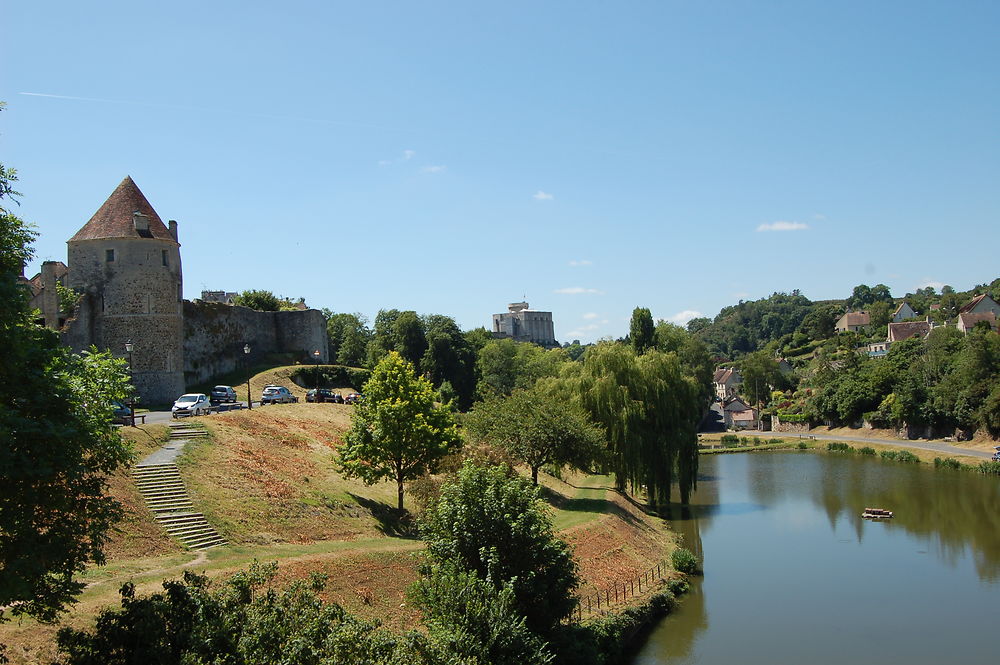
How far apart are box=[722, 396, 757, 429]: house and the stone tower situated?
241ft

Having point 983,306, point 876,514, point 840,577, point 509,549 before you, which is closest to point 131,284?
point 509,549

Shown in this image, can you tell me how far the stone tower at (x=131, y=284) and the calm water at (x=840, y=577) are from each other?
2641cm

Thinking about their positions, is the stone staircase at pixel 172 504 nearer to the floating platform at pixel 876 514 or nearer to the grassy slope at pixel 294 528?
the grassy slope at pixel 294 528

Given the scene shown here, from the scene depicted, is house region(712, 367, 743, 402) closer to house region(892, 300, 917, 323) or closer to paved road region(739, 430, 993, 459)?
house region(892, 300, 917, 323)

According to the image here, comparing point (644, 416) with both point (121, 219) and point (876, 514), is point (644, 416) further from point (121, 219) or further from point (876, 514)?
point (121, 219)

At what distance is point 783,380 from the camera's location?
101 meters

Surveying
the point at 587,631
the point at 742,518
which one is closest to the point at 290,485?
the point at 587,631

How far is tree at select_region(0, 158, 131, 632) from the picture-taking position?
1034 cm

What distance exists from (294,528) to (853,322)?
134 m

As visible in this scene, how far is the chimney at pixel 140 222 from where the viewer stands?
35.5 metres

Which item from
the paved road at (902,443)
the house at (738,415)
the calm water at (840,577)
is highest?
the house at (738,415)

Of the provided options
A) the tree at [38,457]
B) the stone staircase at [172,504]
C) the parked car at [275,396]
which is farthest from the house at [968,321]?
the tree at [38,457]

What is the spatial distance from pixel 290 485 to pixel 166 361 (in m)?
14.9

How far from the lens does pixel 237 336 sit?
2079 inches
